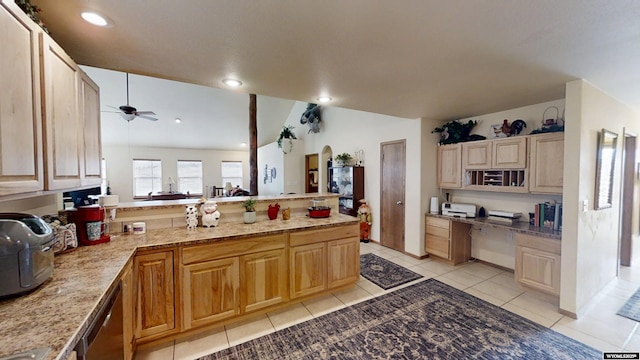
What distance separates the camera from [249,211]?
9.29 feet

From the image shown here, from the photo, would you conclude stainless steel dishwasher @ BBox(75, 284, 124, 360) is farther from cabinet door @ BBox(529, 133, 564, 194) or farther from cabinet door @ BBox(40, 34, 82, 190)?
cabinet door @ BBox(529, 133, 564, 194)

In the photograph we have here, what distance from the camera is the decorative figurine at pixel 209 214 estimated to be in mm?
2557

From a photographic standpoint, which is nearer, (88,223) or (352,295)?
(88,223)

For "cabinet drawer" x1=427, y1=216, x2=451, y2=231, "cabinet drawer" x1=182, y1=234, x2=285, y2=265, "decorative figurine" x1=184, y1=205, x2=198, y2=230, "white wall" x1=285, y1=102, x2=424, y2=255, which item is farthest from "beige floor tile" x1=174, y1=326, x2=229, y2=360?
"cabinet drawer" x1=427, y1=216, x2=451, y2=231

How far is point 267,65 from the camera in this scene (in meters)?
2.09

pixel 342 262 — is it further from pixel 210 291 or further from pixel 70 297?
A: pixel 70 297

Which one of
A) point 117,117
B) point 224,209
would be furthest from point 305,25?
point 117,117

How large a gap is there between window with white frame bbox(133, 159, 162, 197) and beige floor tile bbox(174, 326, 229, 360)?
26.9 feet

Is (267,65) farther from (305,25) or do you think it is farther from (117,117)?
(117,117)

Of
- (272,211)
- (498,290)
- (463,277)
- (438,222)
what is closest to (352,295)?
(272,211)

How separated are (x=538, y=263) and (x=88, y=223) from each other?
180 inches

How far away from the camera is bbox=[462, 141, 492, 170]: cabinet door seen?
3.56 meters

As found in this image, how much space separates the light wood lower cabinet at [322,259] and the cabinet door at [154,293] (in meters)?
1.11

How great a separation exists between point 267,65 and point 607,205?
13.5 ft
